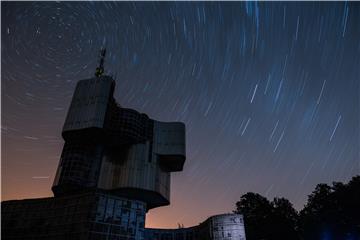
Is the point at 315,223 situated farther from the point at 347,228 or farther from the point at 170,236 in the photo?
the point at 170,236

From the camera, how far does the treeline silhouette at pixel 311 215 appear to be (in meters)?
59.0

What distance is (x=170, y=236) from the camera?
7119cm

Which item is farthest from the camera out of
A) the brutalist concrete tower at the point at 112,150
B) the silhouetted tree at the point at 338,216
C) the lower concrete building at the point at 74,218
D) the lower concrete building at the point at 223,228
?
the brutalist concrete tower at the point at 112,150

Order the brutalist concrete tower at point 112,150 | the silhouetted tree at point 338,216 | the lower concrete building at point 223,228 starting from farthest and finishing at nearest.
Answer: the brutalist concrete tower at point 112,150
the silhouetted tree at point 338,216
the lower concrete building at point 223,228

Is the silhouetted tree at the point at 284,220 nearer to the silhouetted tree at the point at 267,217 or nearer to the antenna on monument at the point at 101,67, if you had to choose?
the silhouetted tree at the point at 267,217

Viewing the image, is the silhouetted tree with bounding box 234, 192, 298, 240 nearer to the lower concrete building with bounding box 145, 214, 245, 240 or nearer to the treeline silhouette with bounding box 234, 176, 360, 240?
the treeline silhouette with bounding box 234, 176, 360, 240

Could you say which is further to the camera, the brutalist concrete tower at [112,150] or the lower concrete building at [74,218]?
the brutalist concrete tower at [112,150]

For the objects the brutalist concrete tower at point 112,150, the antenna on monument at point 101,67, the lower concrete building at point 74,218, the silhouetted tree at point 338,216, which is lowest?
the lower concrete building at point 74,218

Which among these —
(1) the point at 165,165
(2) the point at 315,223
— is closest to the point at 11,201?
(1) the point at 165,165

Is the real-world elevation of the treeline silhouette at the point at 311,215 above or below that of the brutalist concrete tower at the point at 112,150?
below

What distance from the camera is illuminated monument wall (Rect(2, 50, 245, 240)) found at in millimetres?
55062

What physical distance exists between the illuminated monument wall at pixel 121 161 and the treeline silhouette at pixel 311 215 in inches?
724

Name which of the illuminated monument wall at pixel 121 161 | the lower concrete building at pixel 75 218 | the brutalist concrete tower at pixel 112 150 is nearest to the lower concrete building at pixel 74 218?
the lower concrete building at pixel 75 218

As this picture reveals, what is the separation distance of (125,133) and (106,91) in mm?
11991
